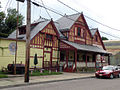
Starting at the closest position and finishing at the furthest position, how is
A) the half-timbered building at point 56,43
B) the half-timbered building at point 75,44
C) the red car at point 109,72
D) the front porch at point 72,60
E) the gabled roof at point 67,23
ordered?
the red car at point 109,72 < the half-timbered building at point 56,43 < the front porch at point 72,60 < the half-timbered building at point 75,44 < the gabled roof at point 67,23

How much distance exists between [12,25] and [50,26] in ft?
80.0

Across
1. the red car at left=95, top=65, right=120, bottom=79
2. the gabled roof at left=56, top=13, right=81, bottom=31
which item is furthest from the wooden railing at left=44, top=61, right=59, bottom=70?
the red car at left=95, top=65, right=120, bottom=79

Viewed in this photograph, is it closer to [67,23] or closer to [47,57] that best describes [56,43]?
[47,57]

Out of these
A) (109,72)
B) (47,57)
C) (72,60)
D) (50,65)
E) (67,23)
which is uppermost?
(67,23)

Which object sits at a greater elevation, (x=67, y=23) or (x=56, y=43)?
(x=67, y=23)

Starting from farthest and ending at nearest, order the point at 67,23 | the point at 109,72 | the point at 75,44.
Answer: the point at 67,23, the point at 75,44, the point at 109,72

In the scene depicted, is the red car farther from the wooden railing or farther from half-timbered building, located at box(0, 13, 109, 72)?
the wooden railing

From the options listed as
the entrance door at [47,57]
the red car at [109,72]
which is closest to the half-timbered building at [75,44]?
the entrance door at [47,57]

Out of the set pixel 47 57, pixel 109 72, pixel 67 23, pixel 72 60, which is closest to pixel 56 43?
pixel 47 57

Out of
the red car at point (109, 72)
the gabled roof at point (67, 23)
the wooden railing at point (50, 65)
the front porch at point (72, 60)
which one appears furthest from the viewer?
the gabled roof at point (67, 23)

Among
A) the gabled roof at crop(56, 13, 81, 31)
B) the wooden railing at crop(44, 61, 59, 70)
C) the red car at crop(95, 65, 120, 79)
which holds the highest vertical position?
the gabled roof at crop(56, 13, 81, 31)

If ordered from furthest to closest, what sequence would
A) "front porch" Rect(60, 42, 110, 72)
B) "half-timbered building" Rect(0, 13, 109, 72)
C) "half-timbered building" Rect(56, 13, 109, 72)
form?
"half-timbered building" Rect(56, 13, 109, 72) → "front porch" Rect(60, 42, 110, 72) → "half-timbered building" Rect(0, 13, 109, 72)

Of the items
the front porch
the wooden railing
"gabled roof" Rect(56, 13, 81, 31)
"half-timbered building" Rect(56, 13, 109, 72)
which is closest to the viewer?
the wooden railing

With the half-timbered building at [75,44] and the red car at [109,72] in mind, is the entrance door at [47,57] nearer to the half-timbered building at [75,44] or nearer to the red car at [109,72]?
the half-timbered building at [75,44]
